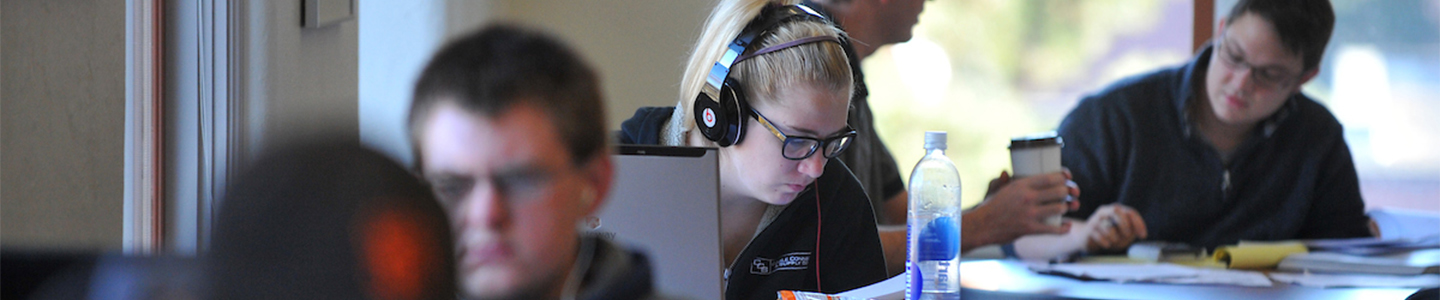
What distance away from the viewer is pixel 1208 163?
8.14ft

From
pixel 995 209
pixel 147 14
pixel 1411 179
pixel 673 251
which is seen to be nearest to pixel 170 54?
pixel 147 14

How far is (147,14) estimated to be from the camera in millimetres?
1402

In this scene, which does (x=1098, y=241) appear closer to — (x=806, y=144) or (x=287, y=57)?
(x=806, y=144)

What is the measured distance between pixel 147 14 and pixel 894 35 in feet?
4.21

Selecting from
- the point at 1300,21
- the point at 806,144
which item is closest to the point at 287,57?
the point at 806,144

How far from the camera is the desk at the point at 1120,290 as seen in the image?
141cm

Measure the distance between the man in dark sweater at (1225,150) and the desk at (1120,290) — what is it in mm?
956

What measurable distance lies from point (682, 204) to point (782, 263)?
0.48 meters

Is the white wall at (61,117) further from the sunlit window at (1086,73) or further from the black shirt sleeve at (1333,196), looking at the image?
the black shirt sleeve at (1333,196)

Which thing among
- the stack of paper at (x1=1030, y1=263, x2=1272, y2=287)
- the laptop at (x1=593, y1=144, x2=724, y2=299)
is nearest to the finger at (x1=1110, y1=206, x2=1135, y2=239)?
the stack of paper at (x1=1030, y1=263, x2=1272, y2=287)

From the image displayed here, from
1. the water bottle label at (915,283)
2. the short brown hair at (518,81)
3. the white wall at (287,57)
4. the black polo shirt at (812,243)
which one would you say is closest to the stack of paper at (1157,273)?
the black polo shirt at (812,243)

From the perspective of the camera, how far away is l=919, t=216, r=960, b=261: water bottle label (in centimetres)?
118

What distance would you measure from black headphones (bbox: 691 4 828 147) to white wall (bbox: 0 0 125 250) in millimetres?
634

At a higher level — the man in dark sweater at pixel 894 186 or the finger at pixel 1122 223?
the man in dark sweater at pixel 894 186
